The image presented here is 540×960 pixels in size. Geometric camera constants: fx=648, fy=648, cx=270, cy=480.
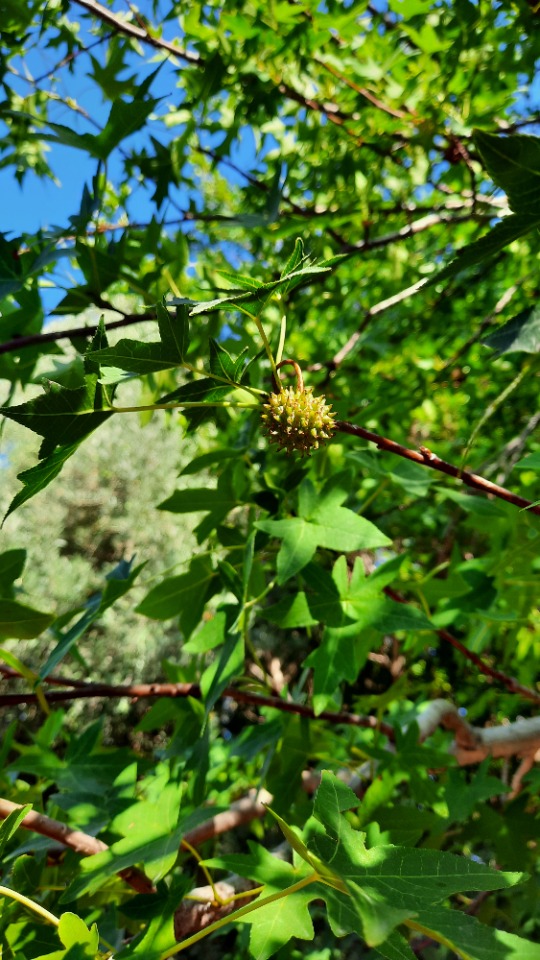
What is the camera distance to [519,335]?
1.94ft

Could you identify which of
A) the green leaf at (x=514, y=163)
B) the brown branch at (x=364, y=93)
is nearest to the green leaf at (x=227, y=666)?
the green leaf at (x=514, y=163)

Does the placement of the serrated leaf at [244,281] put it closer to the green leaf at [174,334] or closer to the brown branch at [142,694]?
the green leaf at [174,334]

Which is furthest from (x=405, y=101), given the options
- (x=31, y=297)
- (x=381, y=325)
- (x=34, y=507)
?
(x=34, y=507)

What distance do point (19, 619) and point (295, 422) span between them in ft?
1.41

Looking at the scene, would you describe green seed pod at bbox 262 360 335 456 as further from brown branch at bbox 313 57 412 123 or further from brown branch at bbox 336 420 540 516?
brown branch at bbox 313 57 412 123

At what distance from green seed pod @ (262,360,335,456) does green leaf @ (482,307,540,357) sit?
6.6 inches

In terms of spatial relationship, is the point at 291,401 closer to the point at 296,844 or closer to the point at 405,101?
the point at 296,844

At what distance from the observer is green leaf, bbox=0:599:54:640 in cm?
77

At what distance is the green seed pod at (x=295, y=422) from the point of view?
59cm

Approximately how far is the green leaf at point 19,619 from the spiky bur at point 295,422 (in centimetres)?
37

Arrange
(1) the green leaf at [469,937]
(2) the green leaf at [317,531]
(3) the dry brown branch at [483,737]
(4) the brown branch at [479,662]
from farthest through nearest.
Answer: (3) the dry brown branch at [483,737], (4) the brown branch at [479,662], (2) the green leaf at [317,531], (1) the green leaf at [469,937]

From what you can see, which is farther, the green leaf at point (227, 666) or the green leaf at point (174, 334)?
the green leaf at point (227, 666)

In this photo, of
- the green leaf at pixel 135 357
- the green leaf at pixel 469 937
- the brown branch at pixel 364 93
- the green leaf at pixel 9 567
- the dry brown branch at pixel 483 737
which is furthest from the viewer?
the brown branch at pixel 364 93

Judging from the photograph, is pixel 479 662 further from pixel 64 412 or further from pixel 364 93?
pixel 364 93
